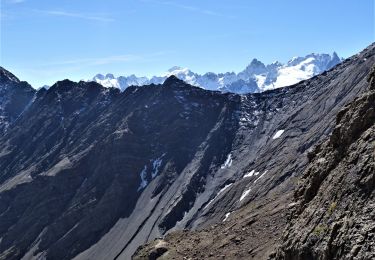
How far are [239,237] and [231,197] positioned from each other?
3908 inches

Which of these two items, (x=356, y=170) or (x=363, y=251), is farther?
(x=356, y=170)

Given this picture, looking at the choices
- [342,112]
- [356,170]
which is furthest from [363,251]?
[342,112]

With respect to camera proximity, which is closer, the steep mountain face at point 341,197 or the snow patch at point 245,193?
the steep mountain face at point 341,197

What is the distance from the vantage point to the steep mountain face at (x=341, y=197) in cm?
1783

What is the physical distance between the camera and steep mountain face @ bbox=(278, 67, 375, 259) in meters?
17.8

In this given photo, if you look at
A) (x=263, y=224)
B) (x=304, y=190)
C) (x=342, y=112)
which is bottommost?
(x=263, y=224)

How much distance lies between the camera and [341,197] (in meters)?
20.1

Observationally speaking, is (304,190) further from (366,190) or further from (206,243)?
(206,243)

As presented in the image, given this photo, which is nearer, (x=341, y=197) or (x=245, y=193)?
(x=341, y=197)

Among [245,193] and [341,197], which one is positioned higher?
[341,197]

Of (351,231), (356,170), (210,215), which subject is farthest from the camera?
(210,215)

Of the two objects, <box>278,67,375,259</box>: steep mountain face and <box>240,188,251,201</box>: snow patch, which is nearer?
<box>278,67,375,259</box>: steep mountain face

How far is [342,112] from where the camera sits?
87.9 ft

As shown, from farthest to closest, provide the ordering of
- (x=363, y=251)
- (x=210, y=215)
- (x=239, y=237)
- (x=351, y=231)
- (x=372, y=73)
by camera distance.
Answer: (x=210, y=215) < (x=239, y=237) < (x=372, y=73) < (x=351, y=231) < (x=363, y=251)
